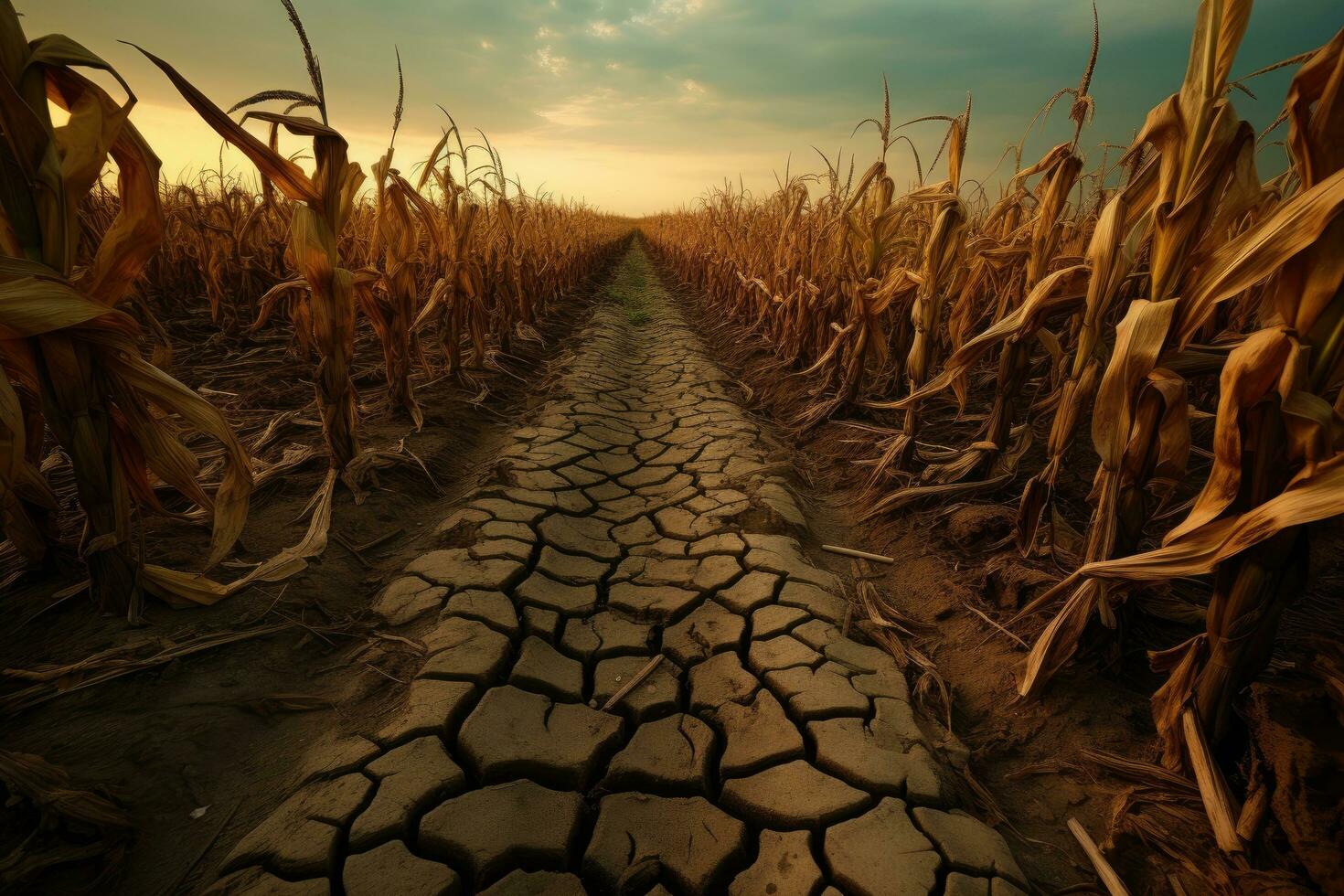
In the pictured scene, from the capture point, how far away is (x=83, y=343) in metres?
1.43

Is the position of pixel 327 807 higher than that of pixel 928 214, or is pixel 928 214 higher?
pixel 928 214

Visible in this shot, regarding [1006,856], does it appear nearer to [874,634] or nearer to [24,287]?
[874,634]

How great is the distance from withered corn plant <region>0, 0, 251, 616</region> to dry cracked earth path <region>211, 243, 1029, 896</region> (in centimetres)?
72

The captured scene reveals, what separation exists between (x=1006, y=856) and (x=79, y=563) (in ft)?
8.80

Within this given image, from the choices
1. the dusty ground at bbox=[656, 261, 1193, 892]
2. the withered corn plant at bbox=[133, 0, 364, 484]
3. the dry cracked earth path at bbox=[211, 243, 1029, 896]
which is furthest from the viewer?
the withered corn plant at bbox=[133, 0, 364, 484]

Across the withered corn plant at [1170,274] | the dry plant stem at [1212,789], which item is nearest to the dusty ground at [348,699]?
the dry plant stem at [1212,789]

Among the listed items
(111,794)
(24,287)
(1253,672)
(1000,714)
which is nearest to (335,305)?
(24,287)

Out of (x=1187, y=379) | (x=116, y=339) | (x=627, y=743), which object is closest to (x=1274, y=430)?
(x=1187, y=379)

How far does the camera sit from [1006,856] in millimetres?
1253

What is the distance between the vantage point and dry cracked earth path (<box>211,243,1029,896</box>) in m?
1.20

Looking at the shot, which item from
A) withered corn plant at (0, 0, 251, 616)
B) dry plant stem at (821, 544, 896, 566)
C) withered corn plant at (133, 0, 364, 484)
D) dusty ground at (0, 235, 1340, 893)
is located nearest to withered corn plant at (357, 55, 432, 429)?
withered corn plant at (133, 0, 364, 484)

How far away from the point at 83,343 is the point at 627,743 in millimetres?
1777

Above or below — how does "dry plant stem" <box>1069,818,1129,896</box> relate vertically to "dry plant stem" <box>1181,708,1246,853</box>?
below

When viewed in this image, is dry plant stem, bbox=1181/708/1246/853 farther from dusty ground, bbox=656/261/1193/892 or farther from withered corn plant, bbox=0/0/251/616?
withered corn plant, bbox=0/0/251/616
